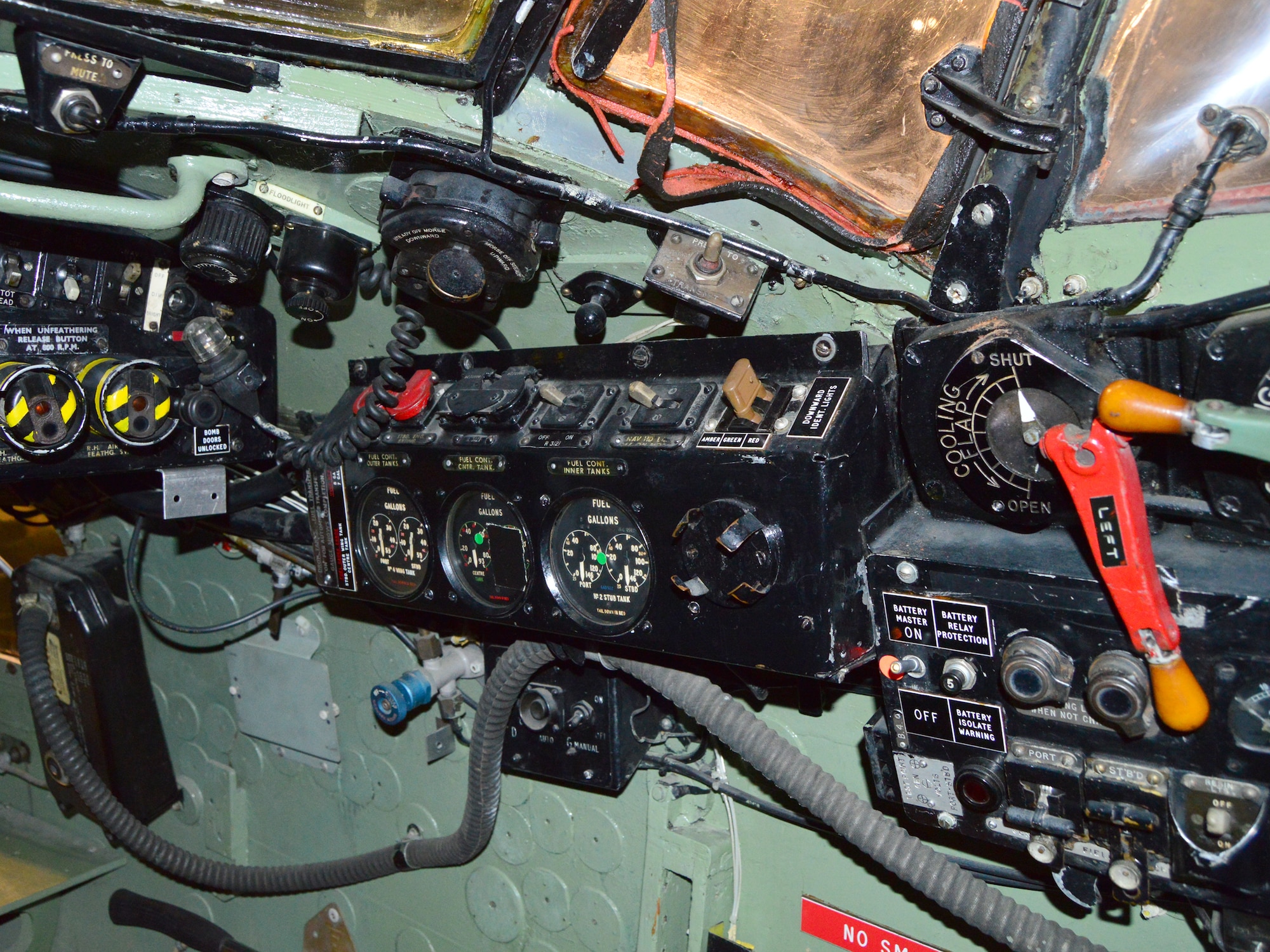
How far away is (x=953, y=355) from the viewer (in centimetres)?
126

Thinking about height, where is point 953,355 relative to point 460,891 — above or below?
above

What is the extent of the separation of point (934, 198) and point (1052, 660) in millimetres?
666

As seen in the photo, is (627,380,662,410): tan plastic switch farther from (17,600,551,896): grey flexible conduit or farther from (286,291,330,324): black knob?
(17,600,551,896): grey flexible conduit

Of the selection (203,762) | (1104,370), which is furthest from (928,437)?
(203,762)

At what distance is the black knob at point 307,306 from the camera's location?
1835mm

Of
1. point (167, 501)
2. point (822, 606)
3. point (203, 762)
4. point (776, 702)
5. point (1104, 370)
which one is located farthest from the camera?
point (203, 762)

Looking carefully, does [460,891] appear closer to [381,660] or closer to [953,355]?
[381,660]

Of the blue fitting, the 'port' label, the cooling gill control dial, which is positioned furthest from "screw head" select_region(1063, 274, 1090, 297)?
the blue fitting

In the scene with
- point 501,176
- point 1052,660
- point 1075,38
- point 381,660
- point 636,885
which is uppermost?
point 1075,38

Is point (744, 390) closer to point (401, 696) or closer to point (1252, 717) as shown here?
point (1252, 717)

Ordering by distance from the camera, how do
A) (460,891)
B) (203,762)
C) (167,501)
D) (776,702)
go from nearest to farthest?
(776,702) → (167,501) → (460,891) → (203,762)

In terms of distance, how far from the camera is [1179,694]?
1093 millimetres

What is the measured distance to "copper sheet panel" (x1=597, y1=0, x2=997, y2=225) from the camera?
1294 millimetres

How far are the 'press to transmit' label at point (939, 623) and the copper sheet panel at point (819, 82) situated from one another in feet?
1.88
